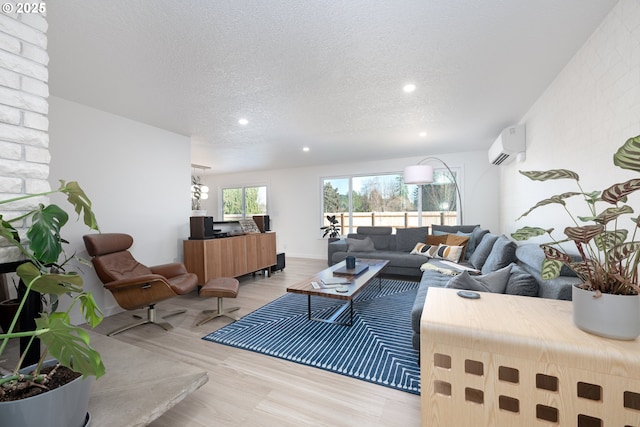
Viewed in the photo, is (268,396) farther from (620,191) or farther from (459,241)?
(459,241)

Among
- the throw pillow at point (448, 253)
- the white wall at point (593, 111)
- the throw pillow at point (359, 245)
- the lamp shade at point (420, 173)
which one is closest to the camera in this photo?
the white wall at point (593, 111)

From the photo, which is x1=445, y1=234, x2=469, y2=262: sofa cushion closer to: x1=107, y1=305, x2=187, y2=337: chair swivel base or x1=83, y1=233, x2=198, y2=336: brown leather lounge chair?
x1=83, y1=233, x2=198, y2=336: brown leather lounge chair

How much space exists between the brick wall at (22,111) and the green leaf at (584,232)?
2453mm

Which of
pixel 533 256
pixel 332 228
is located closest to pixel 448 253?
pixel 533 256

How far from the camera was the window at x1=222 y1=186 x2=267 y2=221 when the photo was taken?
7.39 metres

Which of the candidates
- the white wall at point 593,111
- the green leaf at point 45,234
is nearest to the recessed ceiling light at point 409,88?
the white wall at point 593,111

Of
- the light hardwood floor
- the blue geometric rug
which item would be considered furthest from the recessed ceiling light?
the light hardwood floor

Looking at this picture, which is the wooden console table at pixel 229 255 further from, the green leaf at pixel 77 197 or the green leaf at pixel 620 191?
the green leaf at pixel 620 191

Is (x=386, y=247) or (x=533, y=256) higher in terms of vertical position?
(x=533, y=256)

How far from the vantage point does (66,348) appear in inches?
32.5

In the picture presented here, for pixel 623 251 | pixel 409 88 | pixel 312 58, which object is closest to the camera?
pixel 623 251

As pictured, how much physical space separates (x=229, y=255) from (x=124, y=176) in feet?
5.76

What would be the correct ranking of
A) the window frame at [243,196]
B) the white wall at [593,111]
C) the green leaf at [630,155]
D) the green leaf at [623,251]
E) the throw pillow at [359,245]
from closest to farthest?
the green leaf at [630,155], the green leaf at [623,251], the white wall at [593,111], the throw pillow at [359,245], the window frame at [243,196]

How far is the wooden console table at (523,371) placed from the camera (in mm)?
868
